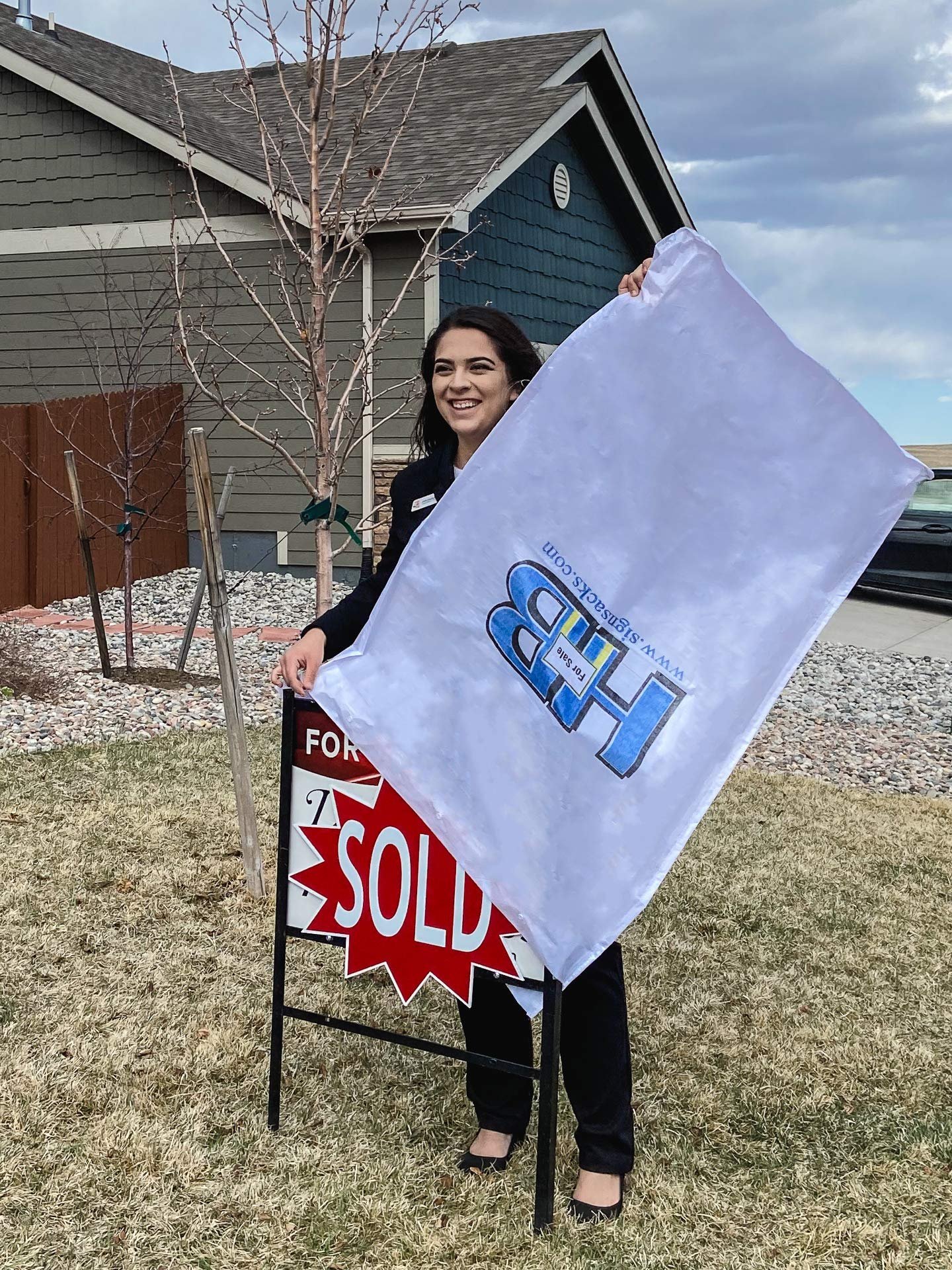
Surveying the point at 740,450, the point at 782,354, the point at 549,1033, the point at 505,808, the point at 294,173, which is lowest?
the point at 549,1033

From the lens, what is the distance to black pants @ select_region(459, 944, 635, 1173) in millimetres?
2502

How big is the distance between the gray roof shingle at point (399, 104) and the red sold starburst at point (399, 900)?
845cm

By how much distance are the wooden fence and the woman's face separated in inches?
305

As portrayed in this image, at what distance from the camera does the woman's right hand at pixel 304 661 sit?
2.62 meters

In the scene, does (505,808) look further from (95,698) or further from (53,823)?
(95,698)

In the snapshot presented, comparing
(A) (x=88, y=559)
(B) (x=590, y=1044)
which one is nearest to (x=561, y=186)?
(A) (x=88, y=559)

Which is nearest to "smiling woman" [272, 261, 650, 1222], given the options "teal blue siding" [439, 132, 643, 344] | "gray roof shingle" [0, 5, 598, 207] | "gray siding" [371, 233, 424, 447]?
"gray roof shingle" [0, 5, 598, 207]

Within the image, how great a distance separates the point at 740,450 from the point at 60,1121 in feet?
7.40

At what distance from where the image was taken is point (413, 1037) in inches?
111

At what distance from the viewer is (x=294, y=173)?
40.1 ft

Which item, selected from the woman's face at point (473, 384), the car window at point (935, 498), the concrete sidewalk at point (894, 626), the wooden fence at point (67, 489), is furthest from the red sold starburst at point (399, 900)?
the car window at point (935, 498)

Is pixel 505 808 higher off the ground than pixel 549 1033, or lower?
higher

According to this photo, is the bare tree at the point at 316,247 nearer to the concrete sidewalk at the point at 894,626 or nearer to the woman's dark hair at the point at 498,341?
the woman's dark hair at the point at 498,341

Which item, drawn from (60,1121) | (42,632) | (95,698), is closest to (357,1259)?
(60,1121)
